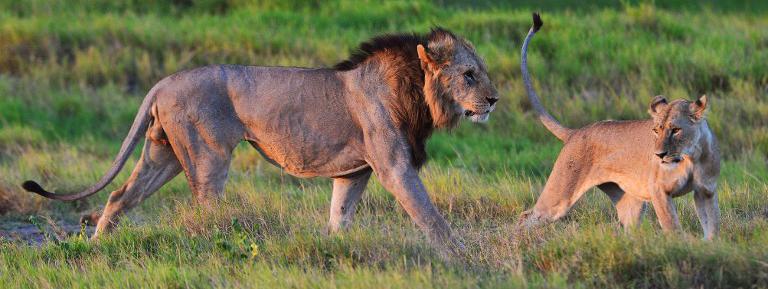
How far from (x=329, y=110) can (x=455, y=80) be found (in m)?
0.59

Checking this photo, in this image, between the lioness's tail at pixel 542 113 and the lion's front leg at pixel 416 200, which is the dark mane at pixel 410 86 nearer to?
the lion's front leg at pixel 416 200

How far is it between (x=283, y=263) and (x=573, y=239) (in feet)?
3.86

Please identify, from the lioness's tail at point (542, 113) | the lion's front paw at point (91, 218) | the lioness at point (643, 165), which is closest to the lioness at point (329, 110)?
the lioness's tail at point (542, 113)

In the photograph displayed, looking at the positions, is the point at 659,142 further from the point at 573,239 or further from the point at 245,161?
the point at 245,161

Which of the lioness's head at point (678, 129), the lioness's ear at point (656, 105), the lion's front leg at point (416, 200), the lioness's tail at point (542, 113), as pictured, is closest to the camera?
the lioness's head at point (678, 129)

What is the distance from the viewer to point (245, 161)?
29.8 feet

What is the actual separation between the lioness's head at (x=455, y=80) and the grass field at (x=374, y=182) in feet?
1.94

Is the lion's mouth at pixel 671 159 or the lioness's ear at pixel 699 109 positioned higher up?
the lioness's ear at pixel 699 109

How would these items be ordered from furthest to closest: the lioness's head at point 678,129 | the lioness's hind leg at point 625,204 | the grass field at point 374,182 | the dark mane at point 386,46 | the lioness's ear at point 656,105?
the lioness's hind leg at point 625,204, the dark mane at point 386,46, the lioness's ear at point 656,105, the lioness's head at point 678,129, the grass field at point 374,182

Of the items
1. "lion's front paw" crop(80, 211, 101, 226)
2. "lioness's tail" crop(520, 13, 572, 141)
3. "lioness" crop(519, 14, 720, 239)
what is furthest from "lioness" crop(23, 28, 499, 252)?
"lion's front paw" crop(80, 211, 101, 226)

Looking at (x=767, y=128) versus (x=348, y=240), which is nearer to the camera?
(x=348, y=240)

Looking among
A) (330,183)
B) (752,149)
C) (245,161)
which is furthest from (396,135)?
(752,149)

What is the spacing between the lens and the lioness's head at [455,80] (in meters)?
5.96

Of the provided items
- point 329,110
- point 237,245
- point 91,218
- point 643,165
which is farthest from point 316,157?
point 91,218
